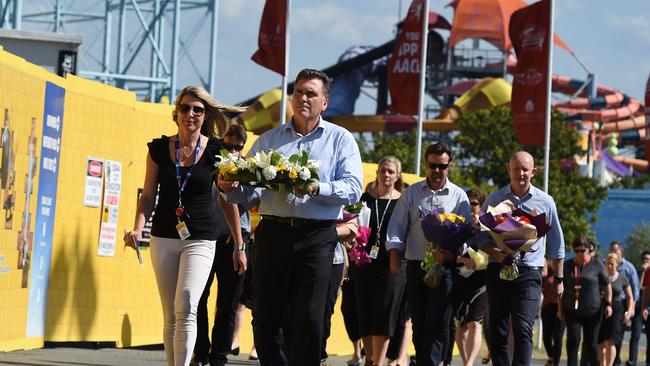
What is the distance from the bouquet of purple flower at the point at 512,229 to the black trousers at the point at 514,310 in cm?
13

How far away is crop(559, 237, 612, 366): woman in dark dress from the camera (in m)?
17.0

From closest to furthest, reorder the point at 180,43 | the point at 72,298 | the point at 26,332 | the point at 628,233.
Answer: the point at 26,332 < the point at 72,298 < the point at 180,43 < the point at 628,233

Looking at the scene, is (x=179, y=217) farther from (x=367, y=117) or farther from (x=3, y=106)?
(x=367, y=117)

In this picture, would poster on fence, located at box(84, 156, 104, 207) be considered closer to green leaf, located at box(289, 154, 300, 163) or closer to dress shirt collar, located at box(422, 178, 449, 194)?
dress shirt collar, located at box(422, 178, 449, 194)

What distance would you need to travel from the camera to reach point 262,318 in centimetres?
808

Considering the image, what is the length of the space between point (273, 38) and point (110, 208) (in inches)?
344

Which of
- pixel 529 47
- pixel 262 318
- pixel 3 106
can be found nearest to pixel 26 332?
pixel 3 106

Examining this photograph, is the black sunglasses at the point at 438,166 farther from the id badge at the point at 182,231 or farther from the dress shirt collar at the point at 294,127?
the dress shirt collar at the point at 294,127

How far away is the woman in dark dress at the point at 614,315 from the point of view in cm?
1897

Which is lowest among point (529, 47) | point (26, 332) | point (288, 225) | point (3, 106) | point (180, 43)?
point (26, 332)

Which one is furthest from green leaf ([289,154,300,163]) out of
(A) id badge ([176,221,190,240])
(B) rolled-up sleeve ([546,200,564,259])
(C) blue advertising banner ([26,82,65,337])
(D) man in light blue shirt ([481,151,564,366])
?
(C) blue advertising banner ([26,82,65,337])

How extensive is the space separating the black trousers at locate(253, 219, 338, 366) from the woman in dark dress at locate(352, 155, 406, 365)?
4626 millimetres

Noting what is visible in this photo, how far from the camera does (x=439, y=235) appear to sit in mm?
11203

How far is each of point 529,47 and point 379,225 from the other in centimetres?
1229
